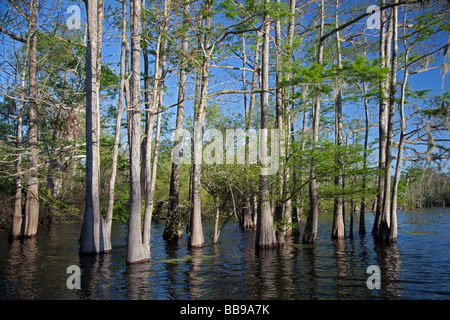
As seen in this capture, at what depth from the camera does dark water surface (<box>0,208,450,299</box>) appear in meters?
8.66

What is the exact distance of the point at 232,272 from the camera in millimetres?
11117

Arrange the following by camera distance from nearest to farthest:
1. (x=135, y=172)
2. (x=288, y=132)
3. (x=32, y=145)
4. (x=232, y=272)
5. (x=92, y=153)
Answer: (x=232, y=272) < (x=135, y=172) < (x=92, y=153) < (x=288, y=132) < (x=32, y=145)

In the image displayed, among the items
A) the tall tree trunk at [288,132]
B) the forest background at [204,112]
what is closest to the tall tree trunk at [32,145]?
the forest background at [204,112]

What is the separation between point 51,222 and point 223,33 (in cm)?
1925

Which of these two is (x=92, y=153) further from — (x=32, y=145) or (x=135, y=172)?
(x=32, y=145)

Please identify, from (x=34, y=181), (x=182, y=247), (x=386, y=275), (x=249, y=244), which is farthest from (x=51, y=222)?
(x=386, y=275)

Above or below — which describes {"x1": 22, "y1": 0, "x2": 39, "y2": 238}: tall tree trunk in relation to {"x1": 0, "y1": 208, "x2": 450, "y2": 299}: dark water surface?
above

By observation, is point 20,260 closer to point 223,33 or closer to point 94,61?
point 94,61

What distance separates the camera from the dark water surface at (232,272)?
8664mm

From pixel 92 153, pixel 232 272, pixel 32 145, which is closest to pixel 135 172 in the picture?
pixel 92 153

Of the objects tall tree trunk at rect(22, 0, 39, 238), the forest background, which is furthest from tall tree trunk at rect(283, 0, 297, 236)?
tall tree trunk at rect(22, 0, 39, 238)

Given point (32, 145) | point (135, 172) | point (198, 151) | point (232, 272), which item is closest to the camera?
point (232, 272)

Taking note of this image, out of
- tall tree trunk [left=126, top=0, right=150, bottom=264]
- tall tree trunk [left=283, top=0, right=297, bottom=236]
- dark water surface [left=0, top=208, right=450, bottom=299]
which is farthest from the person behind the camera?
tall tree trunk [left=283, top=0, right=297, bottom=236]

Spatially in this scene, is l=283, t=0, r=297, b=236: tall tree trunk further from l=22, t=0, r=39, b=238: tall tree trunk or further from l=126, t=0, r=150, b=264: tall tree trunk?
l=22, t=0, r=39, b=238: tall tree trunk
